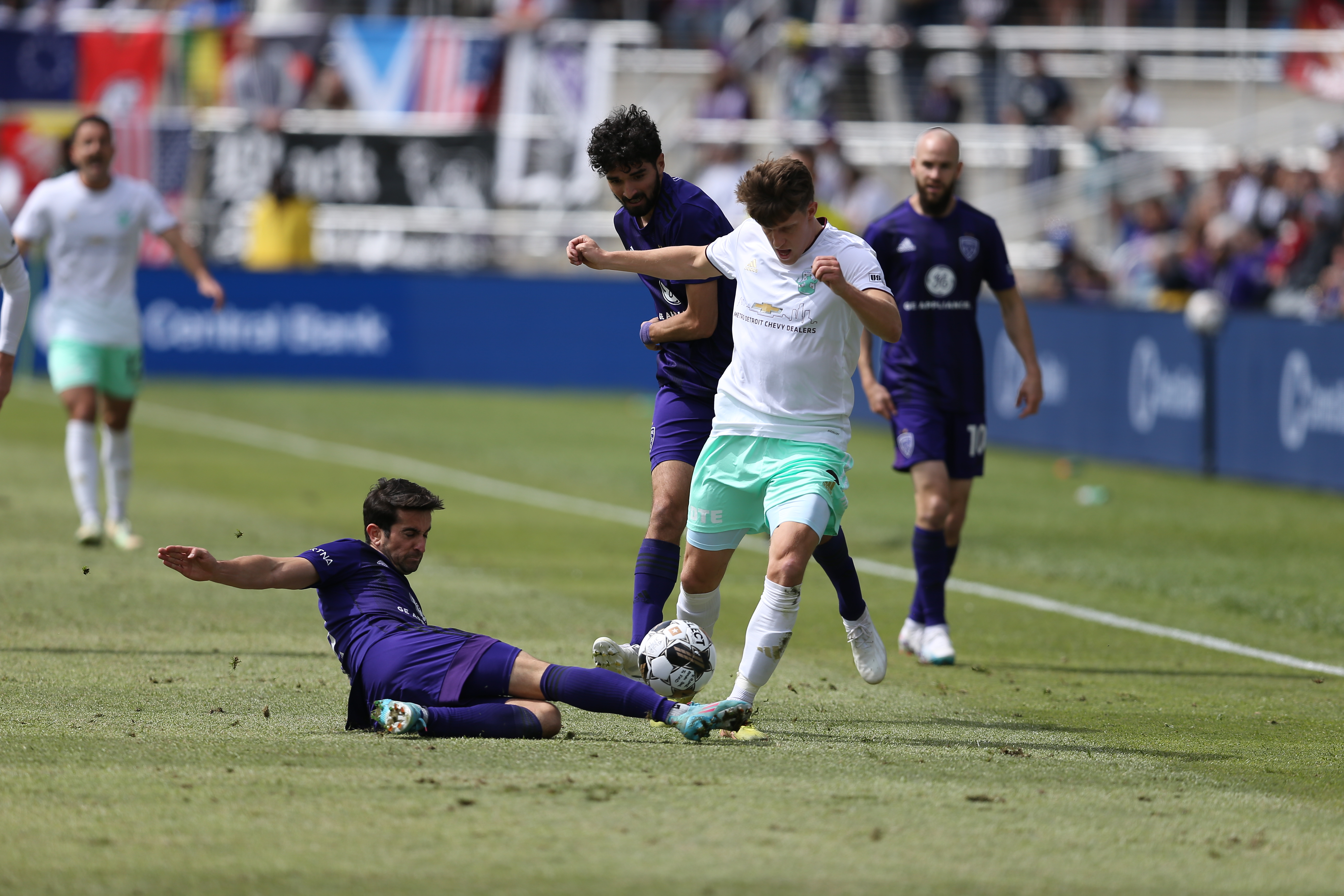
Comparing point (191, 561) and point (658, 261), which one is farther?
point (658, 261)

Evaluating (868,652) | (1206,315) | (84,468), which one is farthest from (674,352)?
(1206,315)

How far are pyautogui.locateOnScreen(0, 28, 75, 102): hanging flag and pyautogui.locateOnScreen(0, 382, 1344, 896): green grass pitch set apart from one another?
18.9 meters

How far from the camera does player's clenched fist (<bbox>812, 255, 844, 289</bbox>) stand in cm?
613

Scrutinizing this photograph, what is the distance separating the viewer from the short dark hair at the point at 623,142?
6.75 metres

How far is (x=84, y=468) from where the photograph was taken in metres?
11.4

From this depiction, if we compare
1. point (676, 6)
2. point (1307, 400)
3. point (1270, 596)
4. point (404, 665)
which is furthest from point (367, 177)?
point (404, 665)

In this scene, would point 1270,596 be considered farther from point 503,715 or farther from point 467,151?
point 467,151

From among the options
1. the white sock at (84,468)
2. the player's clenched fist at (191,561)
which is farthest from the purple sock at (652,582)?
the white sock at (84,468)

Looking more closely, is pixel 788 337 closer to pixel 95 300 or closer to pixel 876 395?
pixel 876 395

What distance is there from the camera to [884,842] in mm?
5008

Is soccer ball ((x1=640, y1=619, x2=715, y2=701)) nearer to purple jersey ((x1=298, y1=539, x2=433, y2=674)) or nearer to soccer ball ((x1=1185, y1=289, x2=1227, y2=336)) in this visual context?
purple jersey ((x1=298, y1=539, x2=433, y2=674))

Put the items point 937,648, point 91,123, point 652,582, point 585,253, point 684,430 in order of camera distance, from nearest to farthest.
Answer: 1. point 585,253
2. point 652,582
3. point 684,430
4. point 937,648
5. point 91,123

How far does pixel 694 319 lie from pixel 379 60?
24065mm

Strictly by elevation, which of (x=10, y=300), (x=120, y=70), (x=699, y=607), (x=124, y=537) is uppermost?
(x=120, y=70)
